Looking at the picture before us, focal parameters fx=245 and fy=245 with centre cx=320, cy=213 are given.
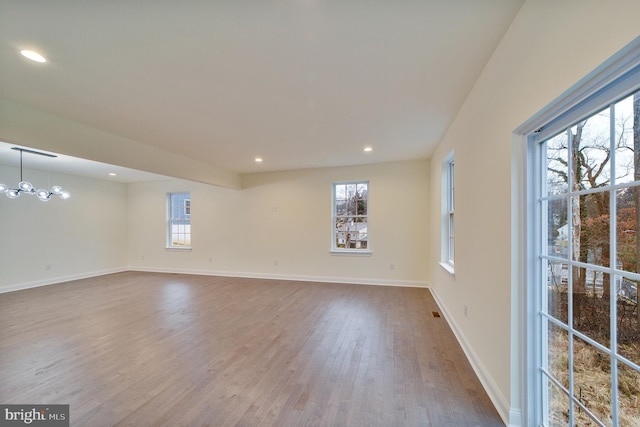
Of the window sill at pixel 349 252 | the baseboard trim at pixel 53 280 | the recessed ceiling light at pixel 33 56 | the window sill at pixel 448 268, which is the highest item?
the recessed ceiling light at pixel 33 56

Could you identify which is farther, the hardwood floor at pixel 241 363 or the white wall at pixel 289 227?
the white wall at pixel 289 227

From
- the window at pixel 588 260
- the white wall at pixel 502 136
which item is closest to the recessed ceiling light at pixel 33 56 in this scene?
the white wall at pixel 502 136

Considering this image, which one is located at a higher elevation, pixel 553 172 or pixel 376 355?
pixel 553 172

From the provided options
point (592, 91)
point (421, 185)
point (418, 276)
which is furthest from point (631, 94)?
point (418, 276)

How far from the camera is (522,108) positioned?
1416 millimetres

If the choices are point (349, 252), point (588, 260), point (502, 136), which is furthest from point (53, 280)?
point (588, 260)

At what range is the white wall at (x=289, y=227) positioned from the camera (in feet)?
16.9

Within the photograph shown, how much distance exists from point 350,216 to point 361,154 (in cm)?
156

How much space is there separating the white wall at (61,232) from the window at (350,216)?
20.6 ft

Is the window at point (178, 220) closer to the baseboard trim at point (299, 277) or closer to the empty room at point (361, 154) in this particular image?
the baseboard trim at point (299, 277)

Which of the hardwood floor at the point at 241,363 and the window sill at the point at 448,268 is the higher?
the window sill at the point at 448,268

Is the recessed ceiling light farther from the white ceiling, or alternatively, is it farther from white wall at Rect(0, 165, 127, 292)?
white wall at Rect(0, 165, 127, 292)

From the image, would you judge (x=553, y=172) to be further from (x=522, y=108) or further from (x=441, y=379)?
(x=441, y=379)

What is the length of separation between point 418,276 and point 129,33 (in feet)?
17.7
